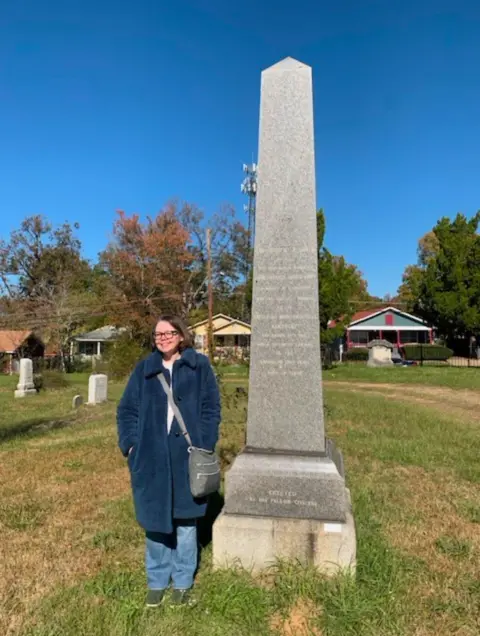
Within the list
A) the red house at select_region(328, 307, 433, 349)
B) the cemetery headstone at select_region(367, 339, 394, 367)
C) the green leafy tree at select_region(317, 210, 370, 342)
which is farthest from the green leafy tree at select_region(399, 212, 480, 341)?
the red house at select_region(328, 307, 433, 349)

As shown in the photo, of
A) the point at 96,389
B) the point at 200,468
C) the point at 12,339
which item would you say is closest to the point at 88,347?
the point at 12,339

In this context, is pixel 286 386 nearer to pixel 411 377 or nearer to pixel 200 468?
pixel 200 468

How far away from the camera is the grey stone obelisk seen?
10.1 feet

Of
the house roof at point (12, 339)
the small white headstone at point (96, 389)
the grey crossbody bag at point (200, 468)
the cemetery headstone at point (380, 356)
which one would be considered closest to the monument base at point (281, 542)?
the grey crossbody bag at point (200, 468)

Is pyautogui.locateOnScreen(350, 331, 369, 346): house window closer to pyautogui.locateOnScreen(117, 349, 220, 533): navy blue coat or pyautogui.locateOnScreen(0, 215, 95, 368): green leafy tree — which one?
pyautogui.locateOnScreen(0, 215, 95, 368): green leafy tree

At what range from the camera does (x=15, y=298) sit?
153 feet

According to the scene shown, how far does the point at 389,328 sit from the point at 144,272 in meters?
22.0

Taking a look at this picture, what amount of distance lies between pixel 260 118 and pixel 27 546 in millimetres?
3670

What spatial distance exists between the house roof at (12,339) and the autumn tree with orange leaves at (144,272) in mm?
6871

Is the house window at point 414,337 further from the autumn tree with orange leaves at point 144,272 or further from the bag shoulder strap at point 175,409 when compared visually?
the bag shoulder strap at point 175,409

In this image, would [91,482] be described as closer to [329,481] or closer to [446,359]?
[329,481]

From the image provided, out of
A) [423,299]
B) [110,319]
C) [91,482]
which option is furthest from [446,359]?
[91,482]

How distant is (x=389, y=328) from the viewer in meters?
43.7

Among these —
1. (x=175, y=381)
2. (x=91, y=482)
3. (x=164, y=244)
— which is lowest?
(x=91, y=482)
